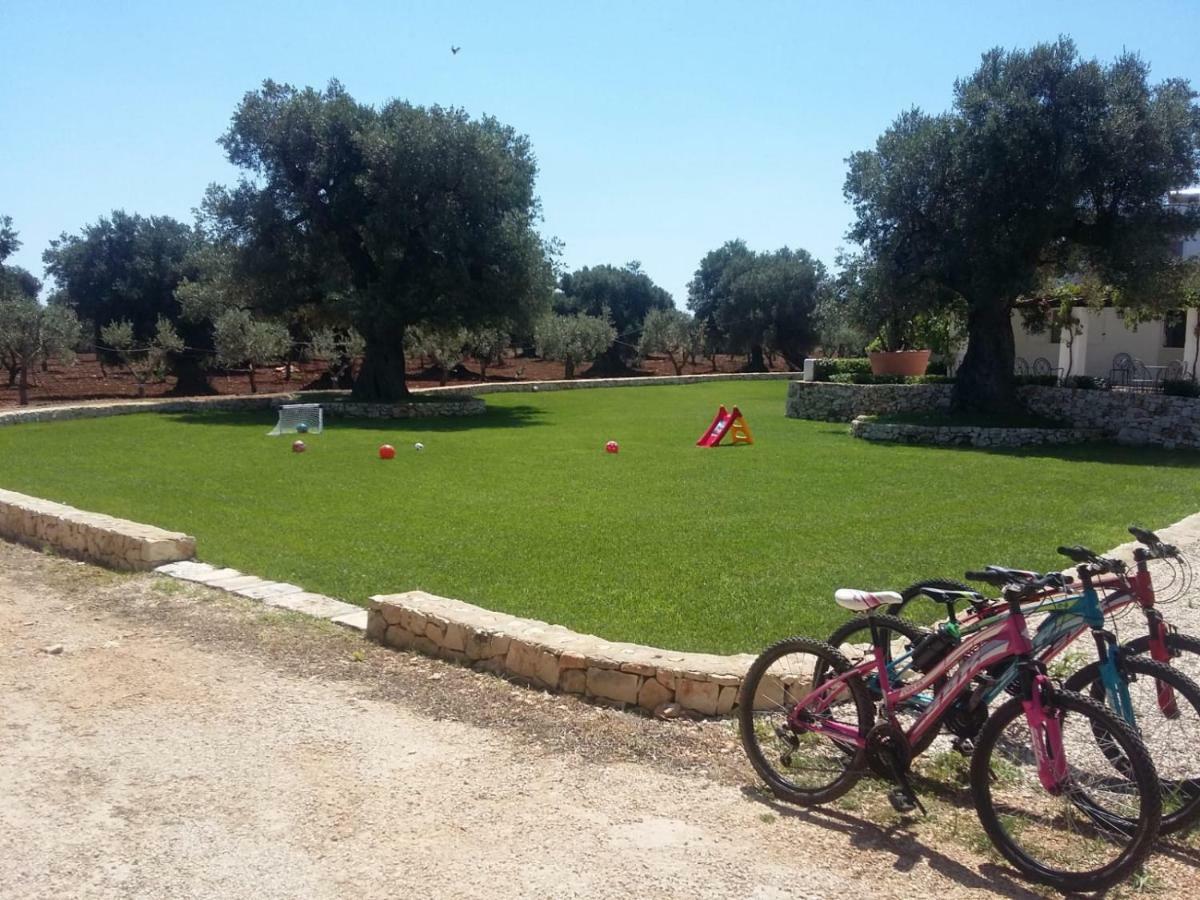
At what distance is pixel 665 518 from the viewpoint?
9.64m

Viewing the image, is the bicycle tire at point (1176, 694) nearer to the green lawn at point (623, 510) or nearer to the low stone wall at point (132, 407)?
the green lawn at point (623, 510)

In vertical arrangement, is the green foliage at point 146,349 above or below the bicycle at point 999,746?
above

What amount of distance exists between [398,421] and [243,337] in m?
7.99

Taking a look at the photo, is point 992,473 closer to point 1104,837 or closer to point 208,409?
point 1104,837

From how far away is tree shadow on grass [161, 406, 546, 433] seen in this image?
838 inches

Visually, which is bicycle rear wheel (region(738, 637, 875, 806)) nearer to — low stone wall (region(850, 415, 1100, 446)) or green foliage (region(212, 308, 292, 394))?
low stone wall (region(850, 415, 1100, 446))

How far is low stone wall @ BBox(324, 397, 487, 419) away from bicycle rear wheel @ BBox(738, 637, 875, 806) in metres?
21.0

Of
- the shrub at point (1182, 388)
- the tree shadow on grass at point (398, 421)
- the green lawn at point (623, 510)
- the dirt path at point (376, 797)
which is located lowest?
the dirt path at point (376, 797)

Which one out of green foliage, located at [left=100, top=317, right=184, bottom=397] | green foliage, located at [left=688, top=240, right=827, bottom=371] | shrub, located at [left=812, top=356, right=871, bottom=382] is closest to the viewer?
shrub, located at [left=812, top=356, right=871, bottom=382]

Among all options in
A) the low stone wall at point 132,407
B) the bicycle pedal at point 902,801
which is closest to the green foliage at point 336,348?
the low stone wall at point 132,407

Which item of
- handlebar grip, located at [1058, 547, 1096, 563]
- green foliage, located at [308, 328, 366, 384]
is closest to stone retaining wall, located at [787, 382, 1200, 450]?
handlebar grip, located at [1058, 547, 1096, 563]

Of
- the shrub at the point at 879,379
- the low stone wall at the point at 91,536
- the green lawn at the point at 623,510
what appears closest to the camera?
the green lawn at the point at 623,510

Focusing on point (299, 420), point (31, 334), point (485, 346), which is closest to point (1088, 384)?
point (299, 420)

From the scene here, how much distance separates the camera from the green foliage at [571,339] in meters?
39.9
